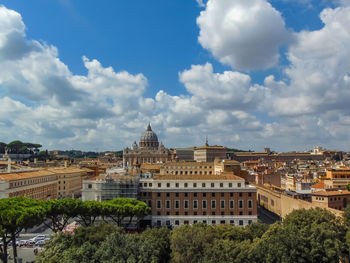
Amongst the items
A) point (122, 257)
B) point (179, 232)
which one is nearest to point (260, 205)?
point (179, 232)

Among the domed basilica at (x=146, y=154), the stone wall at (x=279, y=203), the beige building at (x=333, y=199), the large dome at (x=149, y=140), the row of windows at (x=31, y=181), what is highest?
the large dome at (x=149, y=140)

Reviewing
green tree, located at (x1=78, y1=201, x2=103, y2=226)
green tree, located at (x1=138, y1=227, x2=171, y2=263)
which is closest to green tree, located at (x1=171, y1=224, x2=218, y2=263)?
green tree, located at (x1=138, y1=227, x2=171, y2=263)

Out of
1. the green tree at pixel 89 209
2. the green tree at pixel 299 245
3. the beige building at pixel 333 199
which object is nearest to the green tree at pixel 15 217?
the green tree at pixel 89 209

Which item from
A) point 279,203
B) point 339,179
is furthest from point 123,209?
point 339,179

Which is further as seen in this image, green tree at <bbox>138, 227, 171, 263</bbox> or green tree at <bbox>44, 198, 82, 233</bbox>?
green tree at <bbox>44, 198, 82, 233</bbox>

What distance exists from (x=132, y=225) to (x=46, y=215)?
50.5 feet

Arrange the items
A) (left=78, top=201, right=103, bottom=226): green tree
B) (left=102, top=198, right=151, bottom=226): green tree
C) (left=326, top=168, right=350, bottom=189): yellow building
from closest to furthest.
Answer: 1. (left=78, top=201, right=103, bottom=226): green tree
2. (left=102, top=198, right=151, bottom=226): green tree
3. (left=326, top=168, right=350, bottom=189): yellow building

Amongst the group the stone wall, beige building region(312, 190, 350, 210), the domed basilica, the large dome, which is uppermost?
the large dome

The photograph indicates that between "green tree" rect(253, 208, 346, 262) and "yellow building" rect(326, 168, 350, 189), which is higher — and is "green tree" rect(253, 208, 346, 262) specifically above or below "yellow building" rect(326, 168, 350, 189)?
Answer: below

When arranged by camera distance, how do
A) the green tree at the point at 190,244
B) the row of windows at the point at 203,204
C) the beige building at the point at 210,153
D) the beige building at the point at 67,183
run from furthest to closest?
the beige building at the point at 210,153 → the beige building at the point at 67,183 → the row of windows at the point at 203,204 → the green tree at the point at 190,244

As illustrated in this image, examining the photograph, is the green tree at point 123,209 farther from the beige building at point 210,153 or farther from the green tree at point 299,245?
the beige building at point 210,153

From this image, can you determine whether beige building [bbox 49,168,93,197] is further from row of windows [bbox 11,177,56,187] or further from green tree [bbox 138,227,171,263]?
green tree [bbox 138,227,171,263]

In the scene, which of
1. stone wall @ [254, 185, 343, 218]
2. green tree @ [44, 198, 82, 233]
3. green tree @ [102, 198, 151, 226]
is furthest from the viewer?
stone wall @ [254, 185, 343, 218]

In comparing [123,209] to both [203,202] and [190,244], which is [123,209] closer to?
[203,202]
